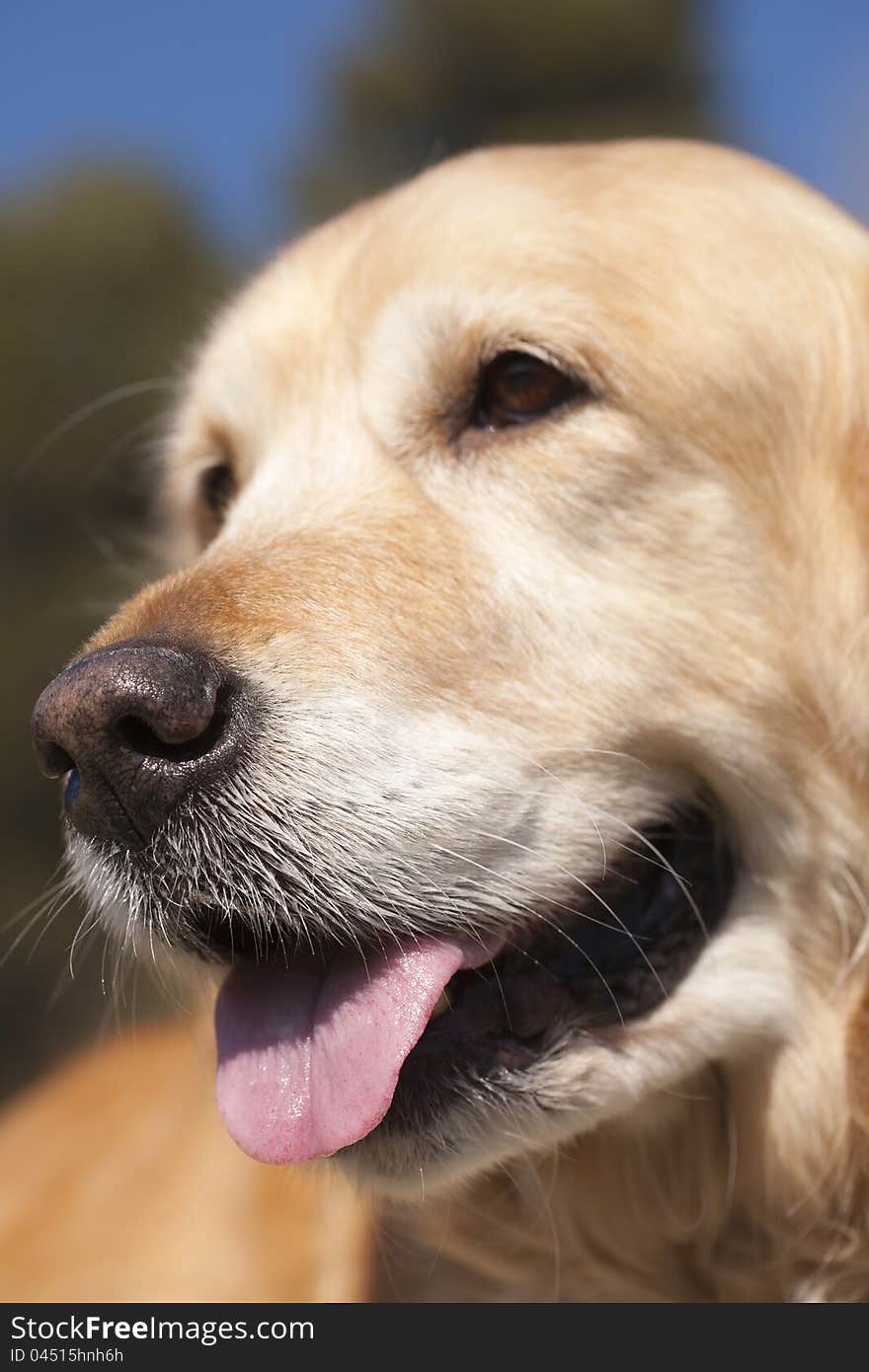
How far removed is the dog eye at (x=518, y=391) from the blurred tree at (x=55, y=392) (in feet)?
24.9

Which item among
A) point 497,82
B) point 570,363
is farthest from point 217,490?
point 497,82

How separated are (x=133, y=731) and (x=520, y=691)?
2.16 feet

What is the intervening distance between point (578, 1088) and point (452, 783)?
0.55m

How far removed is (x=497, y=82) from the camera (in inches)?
742

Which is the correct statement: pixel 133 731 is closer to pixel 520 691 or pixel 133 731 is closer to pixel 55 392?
pixel 520 691

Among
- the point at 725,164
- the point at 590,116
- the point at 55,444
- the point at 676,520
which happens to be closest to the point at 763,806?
the point at 676,520

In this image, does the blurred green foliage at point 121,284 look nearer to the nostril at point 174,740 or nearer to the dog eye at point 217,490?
the dog eye at point 217,490

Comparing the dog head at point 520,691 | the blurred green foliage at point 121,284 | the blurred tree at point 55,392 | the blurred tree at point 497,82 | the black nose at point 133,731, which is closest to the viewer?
the black nose at point 133,731

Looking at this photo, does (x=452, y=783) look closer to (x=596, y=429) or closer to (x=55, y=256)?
(x=596, y=429)

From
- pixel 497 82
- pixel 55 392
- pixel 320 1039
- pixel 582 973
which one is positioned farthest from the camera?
pixel 497 82

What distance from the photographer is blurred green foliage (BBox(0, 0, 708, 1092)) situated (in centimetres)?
951

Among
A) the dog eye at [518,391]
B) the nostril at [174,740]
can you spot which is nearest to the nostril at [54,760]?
the nostril at [174,740]

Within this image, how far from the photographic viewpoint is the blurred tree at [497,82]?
18297mm

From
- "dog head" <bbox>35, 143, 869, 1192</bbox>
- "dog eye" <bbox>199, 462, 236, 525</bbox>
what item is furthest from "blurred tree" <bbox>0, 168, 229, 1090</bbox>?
"dog head" <bbox>35, 143, 869, 1192</bbox>
